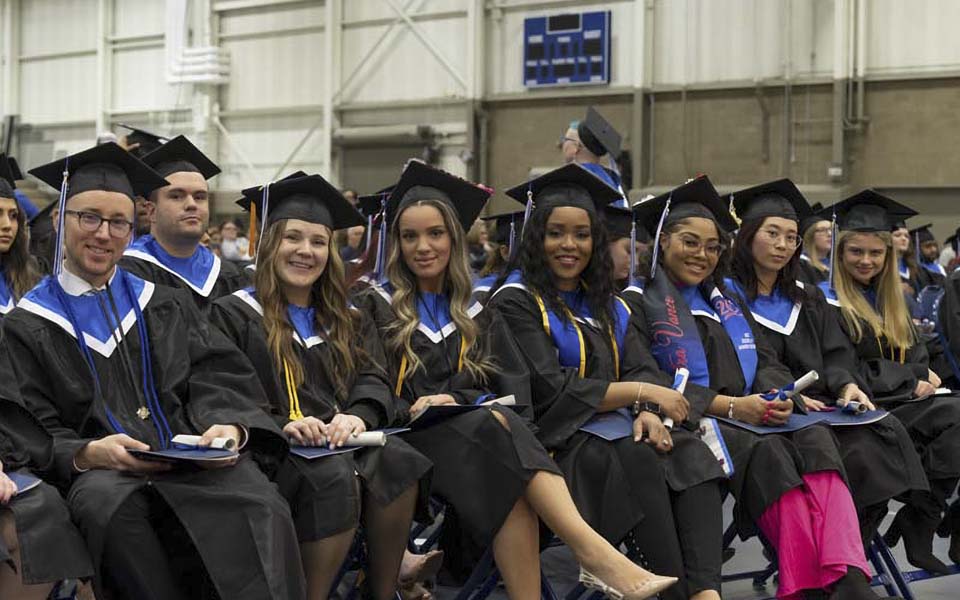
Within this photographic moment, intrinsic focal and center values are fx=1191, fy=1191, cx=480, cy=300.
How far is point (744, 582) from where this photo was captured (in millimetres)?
4742

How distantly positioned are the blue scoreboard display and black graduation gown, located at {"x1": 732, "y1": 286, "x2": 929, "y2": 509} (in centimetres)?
992

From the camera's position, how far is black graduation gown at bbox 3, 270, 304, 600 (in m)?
2.94

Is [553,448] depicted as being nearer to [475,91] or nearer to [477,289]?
[477,289]

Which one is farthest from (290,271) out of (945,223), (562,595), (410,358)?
(945,223)

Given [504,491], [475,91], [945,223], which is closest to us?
[504,491]

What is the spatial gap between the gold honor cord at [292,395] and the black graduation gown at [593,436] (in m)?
0.80

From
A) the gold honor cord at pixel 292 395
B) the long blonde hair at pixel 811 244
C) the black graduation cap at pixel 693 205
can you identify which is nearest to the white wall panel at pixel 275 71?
the long blonde hair at pixel 811 244

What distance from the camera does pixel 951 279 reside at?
5121 mm

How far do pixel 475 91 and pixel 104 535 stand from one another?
41.2ft

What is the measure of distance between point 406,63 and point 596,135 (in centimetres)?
995

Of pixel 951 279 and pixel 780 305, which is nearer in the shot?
pixel 780 305

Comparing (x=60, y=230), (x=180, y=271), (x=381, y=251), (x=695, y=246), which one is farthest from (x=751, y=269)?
(x=60, y=230)

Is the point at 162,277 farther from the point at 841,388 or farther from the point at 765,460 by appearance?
the point at 841,388

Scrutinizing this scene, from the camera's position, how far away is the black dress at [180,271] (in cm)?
464
